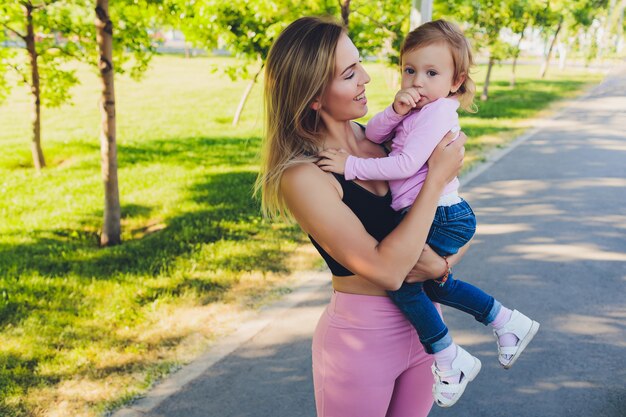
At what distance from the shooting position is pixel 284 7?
25.4 feet

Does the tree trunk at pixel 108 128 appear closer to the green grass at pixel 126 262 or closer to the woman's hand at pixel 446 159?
the green grass at pixel 126 262

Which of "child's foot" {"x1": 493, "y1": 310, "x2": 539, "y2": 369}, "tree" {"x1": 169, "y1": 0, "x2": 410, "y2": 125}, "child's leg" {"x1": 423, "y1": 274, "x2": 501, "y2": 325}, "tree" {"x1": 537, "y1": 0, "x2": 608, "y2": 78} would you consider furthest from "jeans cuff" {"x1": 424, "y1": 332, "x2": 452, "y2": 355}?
"tree" {"x1": 537, "y1": 0, "x2": 608, "y2": 78}

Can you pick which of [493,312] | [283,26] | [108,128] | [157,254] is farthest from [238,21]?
[493,312]

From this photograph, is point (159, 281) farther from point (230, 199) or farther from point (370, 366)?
point (370, 366)

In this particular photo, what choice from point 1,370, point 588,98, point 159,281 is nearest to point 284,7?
point 159,281

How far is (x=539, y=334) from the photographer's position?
4227 millimetres

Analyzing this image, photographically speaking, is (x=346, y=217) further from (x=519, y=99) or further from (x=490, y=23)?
(x=519, y=99)

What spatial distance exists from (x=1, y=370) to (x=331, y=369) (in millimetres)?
2712

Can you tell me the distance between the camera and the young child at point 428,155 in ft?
5.90

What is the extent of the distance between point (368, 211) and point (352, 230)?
0.44 ft

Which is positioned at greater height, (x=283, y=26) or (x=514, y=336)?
(x=283, y=26)

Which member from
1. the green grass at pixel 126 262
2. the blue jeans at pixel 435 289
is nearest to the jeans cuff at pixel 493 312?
the blue jeans at pixel 435 289

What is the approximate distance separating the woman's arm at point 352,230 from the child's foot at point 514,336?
2.57ft

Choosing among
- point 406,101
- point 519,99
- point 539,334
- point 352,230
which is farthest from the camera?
point 519,99
